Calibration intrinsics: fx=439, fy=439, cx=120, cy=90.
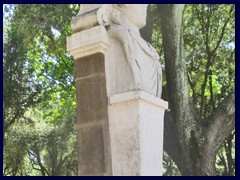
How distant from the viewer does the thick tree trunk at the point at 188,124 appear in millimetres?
9539

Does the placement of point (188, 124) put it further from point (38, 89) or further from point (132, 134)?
point (38, 89)

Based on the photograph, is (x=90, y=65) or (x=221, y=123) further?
(x=221, y=123)

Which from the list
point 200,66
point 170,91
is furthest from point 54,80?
point 170,91

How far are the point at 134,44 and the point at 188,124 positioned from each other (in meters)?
4.70

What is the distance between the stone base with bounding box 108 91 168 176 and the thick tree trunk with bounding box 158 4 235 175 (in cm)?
421

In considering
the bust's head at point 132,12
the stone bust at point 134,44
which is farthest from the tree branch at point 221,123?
the bust's head at point 132,12

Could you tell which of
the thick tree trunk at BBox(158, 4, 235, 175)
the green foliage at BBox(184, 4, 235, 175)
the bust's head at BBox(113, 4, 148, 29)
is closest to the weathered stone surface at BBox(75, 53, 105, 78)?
the bust's head at BBox(113, 4, 148, 29)

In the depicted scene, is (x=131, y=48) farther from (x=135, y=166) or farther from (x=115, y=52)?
(x=135, y=166)

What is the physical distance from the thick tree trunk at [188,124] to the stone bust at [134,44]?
3.54m

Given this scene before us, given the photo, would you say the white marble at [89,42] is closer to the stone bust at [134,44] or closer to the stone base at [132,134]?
the stone bust at [134,44]

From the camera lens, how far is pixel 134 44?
5434 millimetres

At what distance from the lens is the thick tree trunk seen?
9.54m

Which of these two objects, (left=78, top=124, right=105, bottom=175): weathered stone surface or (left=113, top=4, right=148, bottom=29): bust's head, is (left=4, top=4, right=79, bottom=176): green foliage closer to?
(left=113, top=4, right=148, bottom=29): bust's head

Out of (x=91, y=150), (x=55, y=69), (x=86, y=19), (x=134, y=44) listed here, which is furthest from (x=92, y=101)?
(x=55, y=69)
